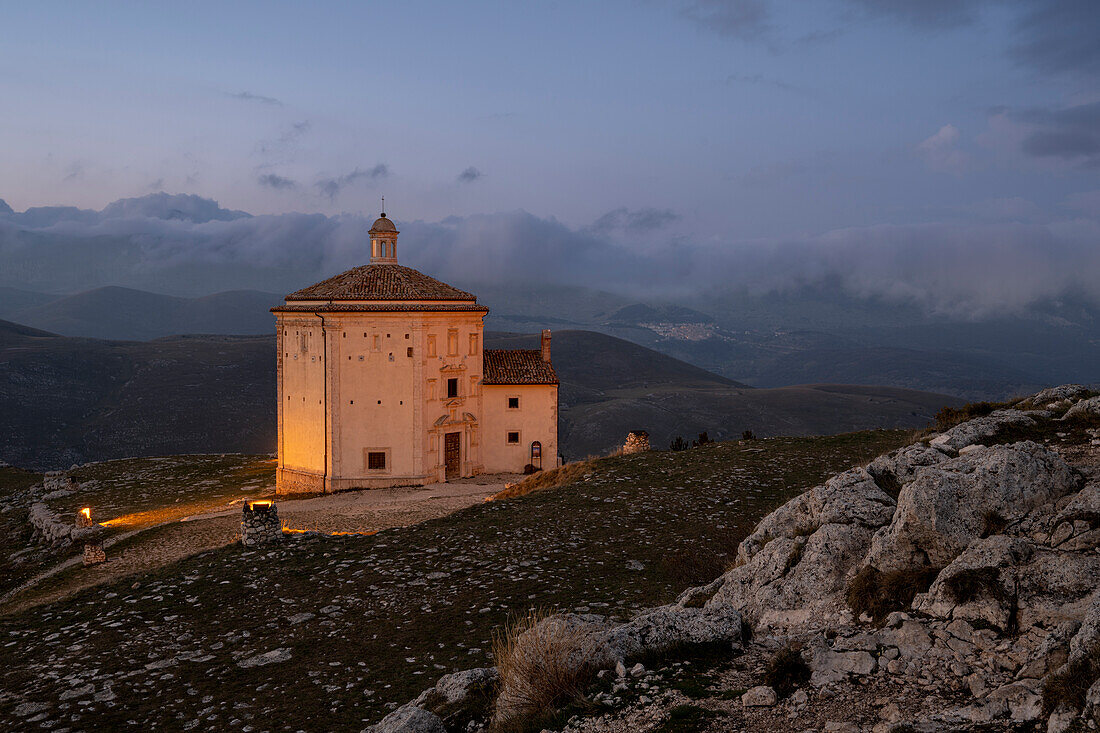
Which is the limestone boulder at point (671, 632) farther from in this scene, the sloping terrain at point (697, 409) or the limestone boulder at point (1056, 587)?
the sloping terrain at point (697, 409)

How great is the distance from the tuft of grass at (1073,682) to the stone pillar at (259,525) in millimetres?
16792

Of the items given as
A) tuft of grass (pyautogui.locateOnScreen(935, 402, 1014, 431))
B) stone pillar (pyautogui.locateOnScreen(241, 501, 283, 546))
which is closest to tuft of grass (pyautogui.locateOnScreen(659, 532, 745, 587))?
tuft of grass (pyautogui.locateOnScreen(935, 402, 1014, 431))

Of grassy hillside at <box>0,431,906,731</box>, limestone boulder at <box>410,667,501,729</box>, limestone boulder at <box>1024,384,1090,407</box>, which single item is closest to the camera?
limestone boulder at <box>410,667,501,729</box>

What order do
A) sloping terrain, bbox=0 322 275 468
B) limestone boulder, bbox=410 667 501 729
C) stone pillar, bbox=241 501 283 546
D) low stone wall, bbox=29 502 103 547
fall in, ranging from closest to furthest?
limestone boulder, bbox=410 667 501 729 < stone pillar, bbox=241 501 283 546 < low stone wall, bbox=29 502 103 547 < sloping terrain, bbox=0 322 275 468

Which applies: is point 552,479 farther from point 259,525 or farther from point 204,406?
point 204,406

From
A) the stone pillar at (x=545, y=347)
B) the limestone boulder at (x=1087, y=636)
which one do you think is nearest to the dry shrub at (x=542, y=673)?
the limestone boulder at (x=1087, y=636)

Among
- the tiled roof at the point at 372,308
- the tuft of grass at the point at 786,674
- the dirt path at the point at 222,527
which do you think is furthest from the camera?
the tiled roof at the point at 372,308

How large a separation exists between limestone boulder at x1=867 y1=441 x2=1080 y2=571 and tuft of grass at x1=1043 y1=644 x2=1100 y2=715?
2602 millimetres

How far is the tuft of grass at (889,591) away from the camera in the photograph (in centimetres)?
770

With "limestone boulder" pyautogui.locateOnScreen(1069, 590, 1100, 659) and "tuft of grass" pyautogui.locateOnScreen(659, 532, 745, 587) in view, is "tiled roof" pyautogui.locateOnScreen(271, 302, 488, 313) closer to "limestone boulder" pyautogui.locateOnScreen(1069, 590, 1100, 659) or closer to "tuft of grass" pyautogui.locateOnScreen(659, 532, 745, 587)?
"tuft of grass" pyautogui.locateOnScreen(659, 532, 745, 587)

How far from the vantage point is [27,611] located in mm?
15234

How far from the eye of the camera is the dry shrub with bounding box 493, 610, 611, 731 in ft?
23.2

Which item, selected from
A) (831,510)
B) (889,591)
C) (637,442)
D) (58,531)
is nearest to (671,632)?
(889,591)

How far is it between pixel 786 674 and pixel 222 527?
2242cm
